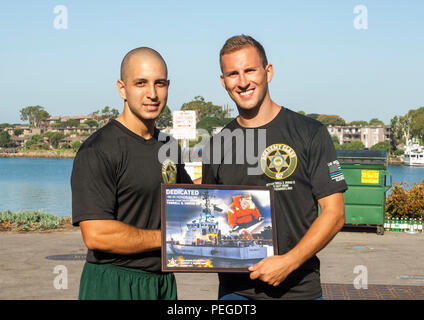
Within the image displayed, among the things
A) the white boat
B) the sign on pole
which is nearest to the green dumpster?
the sign on pole

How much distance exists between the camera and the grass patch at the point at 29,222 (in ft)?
51.8

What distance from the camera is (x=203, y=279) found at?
1002cm

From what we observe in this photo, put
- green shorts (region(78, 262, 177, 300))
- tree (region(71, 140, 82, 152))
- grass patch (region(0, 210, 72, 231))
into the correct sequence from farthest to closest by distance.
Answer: tree (region(71, 140, 82, 152)), grass patch (region(0, 210, 72, 231)), green shorts (region(78, 262, 177, 300))

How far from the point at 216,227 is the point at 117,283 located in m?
0.80

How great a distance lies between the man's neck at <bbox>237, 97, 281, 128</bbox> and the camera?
4266 millimetres

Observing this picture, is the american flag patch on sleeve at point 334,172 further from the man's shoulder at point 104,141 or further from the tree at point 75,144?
the tree at point 75,144

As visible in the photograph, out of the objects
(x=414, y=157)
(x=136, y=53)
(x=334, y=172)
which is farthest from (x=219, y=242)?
(x=414, y=157)

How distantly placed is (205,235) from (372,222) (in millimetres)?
12596

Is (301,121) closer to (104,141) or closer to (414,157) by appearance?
(104,141)

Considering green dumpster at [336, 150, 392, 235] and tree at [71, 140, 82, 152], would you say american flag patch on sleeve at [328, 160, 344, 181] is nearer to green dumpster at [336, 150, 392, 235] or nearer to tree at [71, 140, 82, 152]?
green dumpster at [336, 150, 392, 235]

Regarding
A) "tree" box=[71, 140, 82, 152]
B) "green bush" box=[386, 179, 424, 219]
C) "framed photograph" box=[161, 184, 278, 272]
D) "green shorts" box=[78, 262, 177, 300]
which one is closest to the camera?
"framed photograph" box=[161, 184, 278, 272]

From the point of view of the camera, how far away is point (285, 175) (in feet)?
13.5

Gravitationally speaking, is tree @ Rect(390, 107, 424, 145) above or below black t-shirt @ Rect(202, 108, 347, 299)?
above
